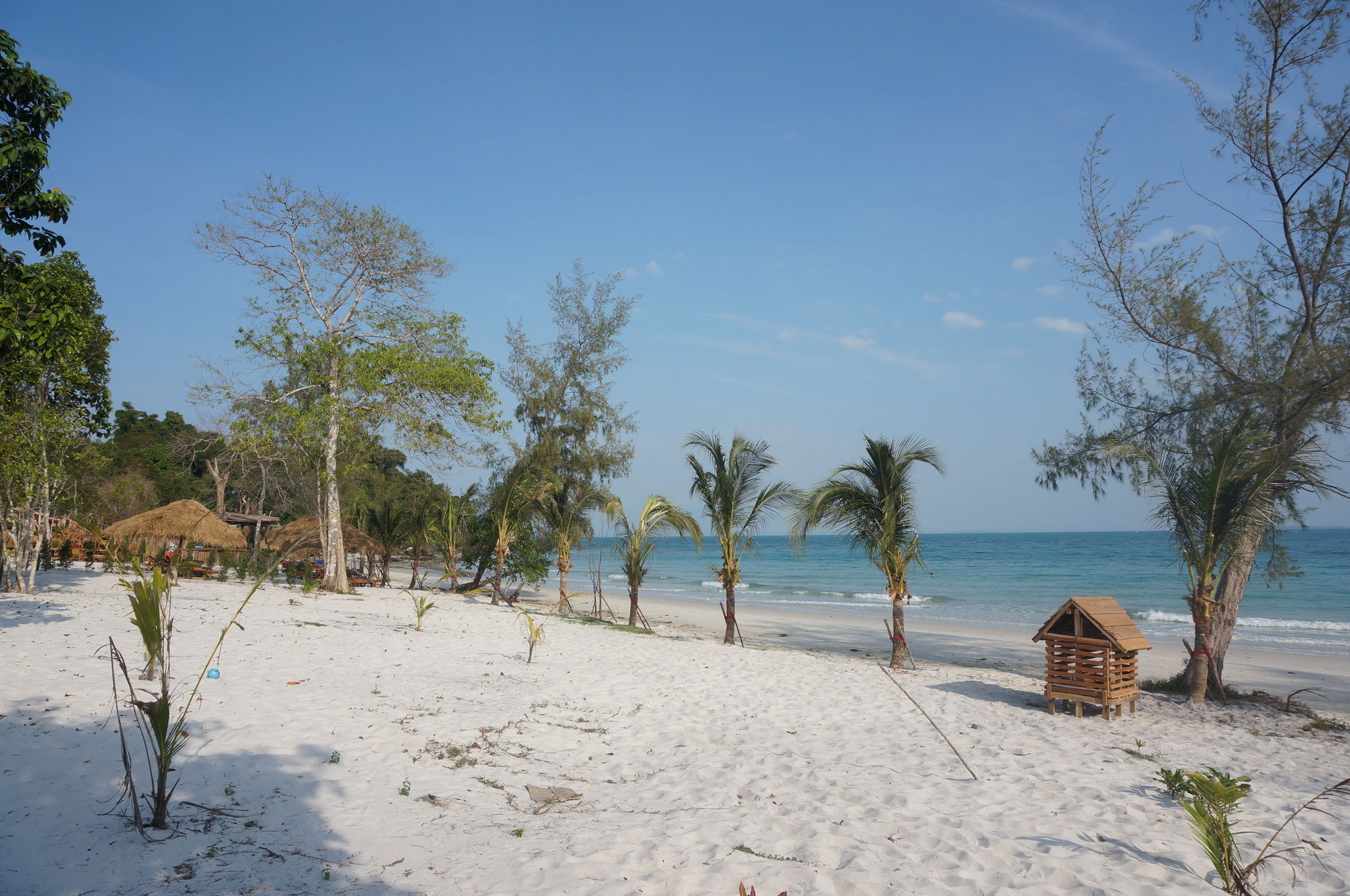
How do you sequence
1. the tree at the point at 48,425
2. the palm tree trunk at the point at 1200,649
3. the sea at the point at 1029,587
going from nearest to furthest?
1. the palm tree trunk at the point at 1200,649
2. the tree at the point at 48,425
3. the sea at the point at 1029,587

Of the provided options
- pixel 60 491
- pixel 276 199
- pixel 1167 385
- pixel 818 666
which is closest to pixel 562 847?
pixel 818 666

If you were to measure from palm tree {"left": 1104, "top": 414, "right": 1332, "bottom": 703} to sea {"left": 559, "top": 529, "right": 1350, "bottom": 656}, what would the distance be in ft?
1.79

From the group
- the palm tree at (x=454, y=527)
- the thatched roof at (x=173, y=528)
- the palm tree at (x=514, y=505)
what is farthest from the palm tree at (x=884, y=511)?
the thatched roof at (x=173, y=528)

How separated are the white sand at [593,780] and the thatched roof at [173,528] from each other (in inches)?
302

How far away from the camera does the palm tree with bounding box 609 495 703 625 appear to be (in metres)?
14.3

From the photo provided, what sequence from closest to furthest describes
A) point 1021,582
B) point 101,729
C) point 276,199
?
point 101,729
point 276,199
point 1021,582

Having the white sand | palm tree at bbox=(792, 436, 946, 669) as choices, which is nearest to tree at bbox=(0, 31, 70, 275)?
the white sand

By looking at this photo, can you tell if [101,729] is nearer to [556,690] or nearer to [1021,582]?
[556,690]

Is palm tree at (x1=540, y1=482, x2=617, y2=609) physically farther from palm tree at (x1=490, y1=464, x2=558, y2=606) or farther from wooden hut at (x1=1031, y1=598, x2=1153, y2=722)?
wooden hut at (x1=1031, y1=598, x2=1153, y2=722)

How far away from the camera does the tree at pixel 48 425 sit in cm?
945

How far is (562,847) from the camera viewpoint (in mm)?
3957

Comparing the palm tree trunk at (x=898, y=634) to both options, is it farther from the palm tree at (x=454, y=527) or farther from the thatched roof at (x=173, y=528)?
the thatched roof at (x=173, y=528)

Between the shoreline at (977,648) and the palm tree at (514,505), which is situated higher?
the palm tree at (514,505)

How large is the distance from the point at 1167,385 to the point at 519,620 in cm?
1134
